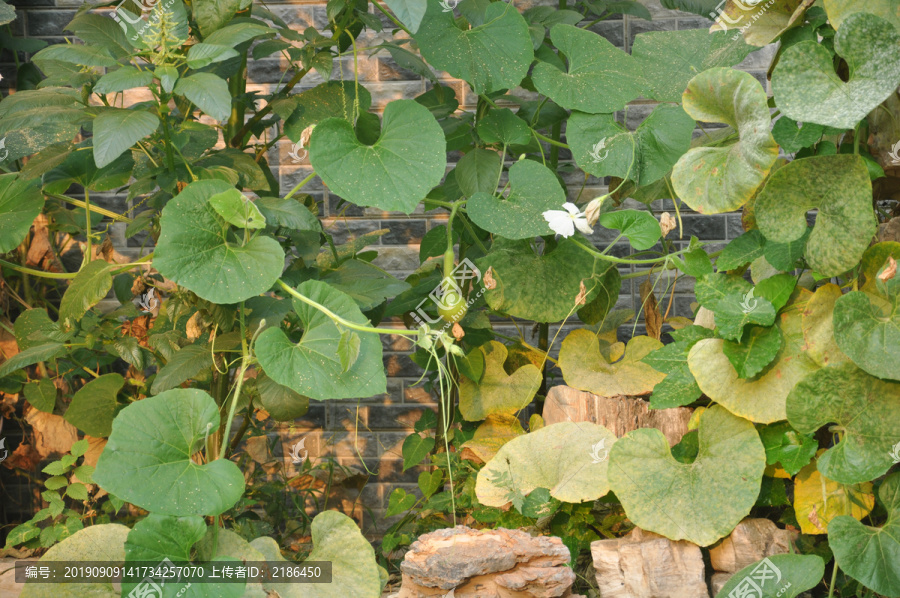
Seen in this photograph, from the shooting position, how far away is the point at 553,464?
1.32 metres

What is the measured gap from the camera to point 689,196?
111 cm

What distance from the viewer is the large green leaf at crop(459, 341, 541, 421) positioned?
5.14 feet

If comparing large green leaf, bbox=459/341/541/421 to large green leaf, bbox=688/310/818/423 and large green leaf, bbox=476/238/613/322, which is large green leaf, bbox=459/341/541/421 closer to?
large green leaf, bbox=476/238/613/322

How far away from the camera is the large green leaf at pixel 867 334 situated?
0.99 metres

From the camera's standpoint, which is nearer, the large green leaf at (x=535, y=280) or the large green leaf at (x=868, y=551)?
the large green leaf at (x=868, y=551)

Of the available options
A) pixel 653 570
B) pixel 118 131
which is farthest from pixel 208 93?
pixel 653 570

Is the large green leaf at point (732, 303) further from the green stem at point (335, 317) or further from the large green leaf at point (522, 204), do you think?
the green stem at point (335, 317)

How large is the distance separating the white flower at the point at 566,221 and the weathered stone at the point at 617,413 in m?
0.42

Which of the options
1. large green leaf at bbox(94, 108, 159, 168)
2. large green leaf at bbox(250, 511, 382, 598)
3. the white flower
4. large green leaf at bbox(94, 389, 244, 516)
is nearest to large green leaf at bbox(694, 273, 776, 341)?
the white flower

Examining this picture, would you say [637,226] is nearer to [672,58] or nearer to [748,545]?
[672,58]

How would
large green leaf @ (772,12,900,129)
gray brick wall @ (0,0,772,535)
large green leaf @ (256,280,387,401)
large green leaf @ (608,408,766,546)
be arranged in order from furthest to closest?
1. gray brick wall @ (0,0,772,535)
2. large green leaf @ (608,408,766,546)
3. large green leaf @ (256,280,387,401)
4. large green leaf @ (772,12,900,129)

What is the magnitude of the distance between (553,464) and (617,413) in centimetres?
19

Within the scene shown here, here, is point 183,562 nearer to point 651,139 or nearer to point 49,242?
point 651,139

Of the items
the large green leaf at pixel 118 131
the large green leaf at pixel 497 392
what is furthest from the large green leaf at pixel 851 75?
the large green leaf at pixel 118 131
